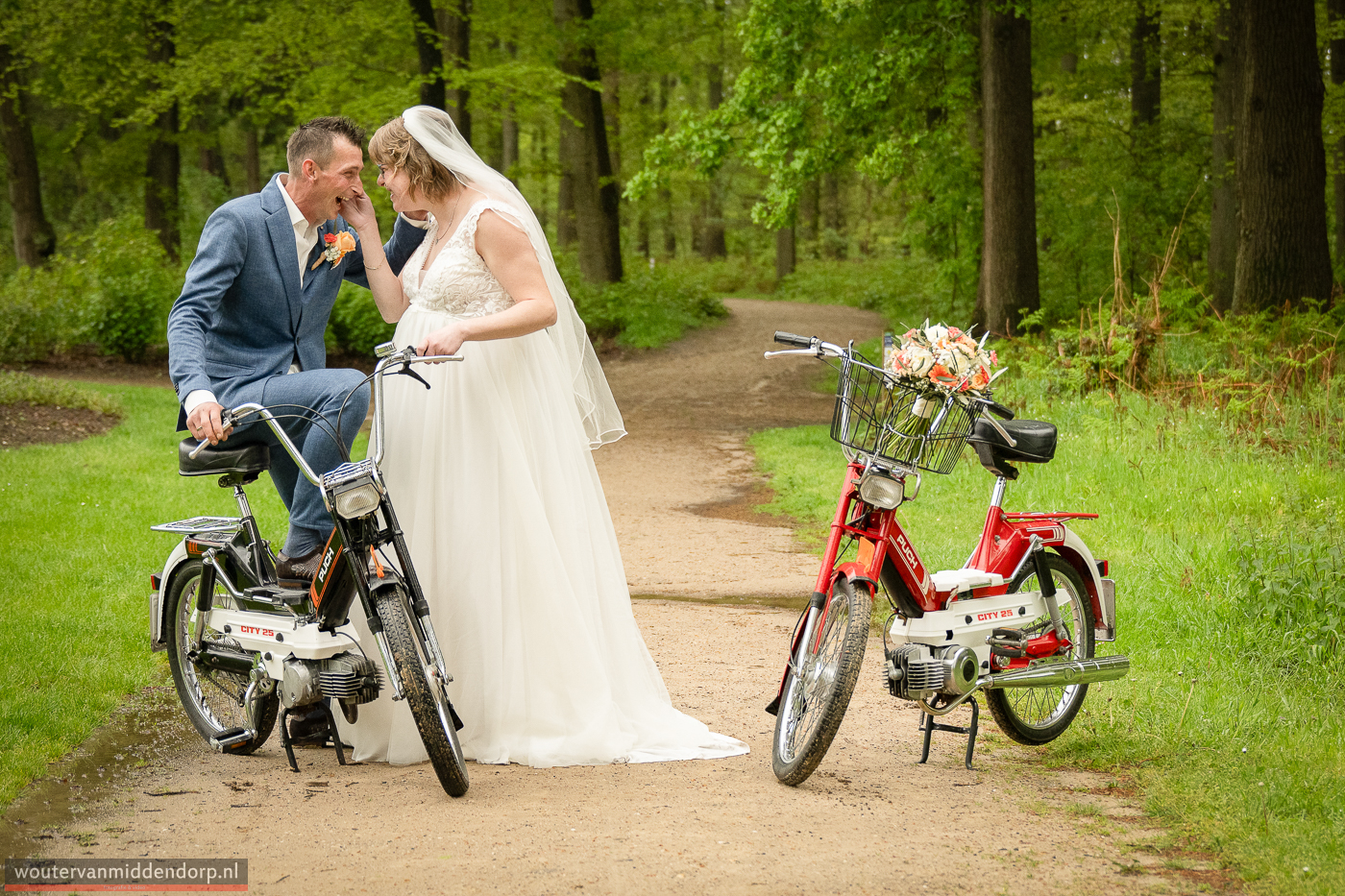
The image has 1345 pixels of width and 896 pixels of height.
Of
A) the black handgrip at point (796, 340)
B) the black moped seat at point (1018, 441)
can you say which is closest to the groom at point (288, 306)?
the black handgrip at point (796, 340)

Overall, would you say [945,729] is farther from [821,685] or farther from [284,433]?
[284,433]

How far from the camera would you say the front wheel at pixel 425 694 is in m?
3.59

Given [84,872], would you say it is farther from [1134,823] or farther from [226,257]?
[1134,823]

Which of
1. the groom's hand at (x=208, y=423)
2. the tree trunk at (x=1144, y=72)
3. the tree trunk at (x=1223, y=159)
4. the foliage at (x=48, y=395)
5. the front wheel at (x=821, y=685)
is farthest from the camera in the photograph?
the tree trunk at (x=1144, y=72)

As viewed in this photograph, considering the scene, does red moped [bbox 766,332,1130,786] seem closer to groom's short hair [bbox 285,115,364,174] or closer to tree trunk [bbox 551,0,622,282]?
groom's short hair [bbox 285,115,364,174]

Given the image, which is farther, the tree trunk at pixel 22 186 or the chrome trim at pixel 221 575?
the tree trunk at pixel 22 186

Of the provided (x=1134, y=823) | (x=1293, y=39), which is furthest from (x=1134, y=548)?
(x=1293, y=39)

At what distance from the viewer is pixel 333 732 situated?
13.2 feet

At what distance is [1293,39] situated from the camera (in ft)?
39.9

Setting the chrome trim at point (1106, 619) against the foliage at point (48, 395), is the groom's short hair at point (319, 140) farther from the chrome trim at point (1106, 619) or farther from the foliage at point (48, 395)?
the foliage at point (48, 395)

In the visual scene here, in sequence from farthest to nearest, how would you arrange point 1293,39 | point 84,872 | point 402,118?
point 1293,39, point 402,118, point 84,872

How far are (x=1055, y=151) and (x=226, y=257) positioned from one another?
2071 centimetres

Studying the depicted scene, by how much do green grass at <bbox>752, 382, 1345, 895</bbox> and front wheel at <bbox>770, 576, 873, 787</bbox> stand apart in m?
1.06

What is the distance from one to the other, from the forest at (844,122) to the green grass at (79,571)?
7640 millimetres
